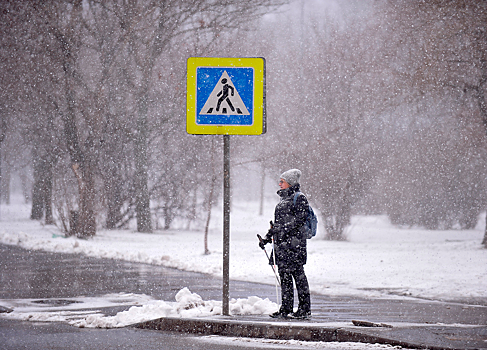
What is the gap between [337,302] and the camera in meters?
9.04

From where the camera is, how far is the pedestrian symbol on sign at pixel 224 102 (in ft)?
23.2

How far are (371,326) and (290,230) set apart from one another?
1374 mm

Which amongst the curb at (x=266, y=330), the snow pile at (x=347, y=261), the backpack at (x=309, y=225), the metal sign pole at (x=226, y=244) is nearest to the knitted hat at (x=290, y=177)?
the backpack at (x=309, y=225)

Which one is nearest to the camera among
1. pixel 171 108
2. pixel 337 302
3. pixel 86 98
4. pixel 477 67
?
pixel 337 302

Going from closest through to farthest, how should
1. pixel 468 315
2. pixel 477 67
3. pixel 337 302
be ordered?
1. pixel 468 315
2. pixel 337 302
3. pixel 477 67

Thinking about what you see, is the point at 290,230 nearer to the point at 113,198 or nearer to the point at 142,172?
the point at 142,172

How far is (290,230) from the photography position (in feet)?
23.0

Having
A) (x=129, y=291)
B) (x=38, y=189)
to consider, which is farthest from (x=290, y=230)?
(x=38, y=189)

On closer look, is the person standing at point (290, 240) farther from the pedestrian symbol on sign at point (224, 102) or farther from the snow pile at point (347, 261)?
the snow pile at point (347, 261)

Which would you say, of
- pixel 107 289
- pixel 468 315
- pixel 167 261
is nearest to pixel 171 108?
pixel 167 261

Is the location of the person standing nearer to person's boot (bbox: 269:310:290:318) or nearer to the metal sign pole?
person's boot (bbox: 269:310:290:318)

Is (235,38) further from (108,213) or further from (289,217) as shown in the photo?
(289,217)

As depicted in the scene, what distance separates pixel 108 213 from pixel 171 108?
4.92 metres

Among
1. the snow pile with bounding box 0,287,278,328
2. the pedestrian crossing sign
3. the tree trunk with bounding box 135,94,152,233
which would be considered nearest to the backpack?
the pedestrian crossing sign
